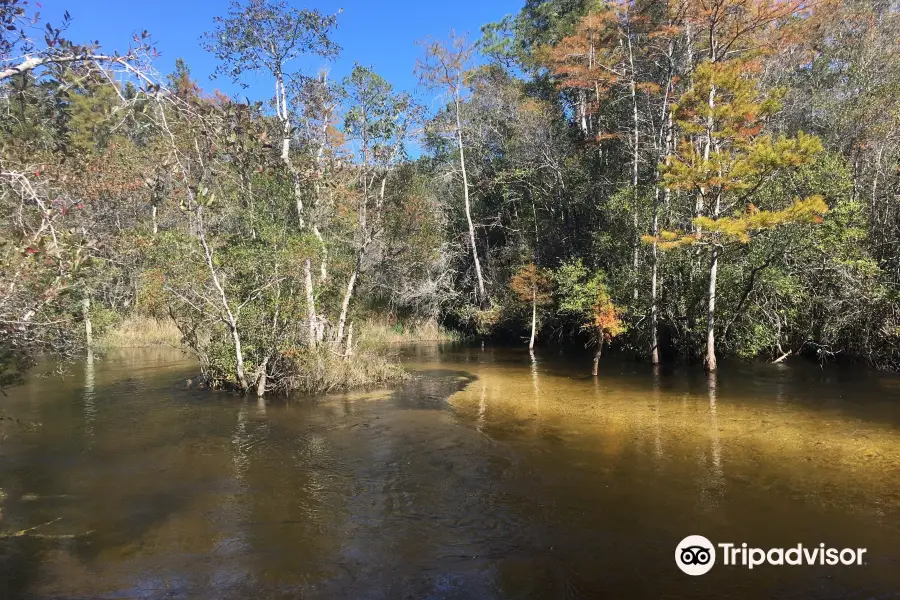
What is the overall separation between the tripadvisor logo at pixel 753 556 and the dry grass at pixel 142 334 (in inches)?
884

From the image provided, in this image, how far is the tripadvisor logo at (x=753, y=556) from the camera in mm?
5305

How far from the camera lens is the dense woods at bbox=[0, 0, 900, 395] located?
623cm

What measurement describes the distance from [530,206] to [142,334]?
18.3 metres

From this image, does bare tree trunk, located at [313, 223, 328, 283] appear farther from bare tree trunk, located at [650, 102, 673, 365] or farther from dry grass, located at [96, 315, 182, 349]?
dry grass, located at [96, 315, 182, 349]

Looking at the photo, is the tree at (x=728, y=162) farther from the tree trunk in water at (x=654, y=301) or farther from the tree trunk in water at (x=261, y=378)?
the tree trunk in water at (x=261, y=378)

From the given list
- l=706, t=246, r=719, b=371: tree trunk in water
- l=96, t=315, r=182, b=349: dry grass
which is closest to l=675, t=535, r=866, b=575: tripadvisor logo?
l=706, t=246, r=719, b=371: tree trunk in water

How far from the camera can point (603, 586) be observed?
195 inches

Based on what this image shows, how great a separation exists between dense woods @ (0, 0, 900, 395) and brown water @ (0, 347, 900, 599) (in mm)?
1951

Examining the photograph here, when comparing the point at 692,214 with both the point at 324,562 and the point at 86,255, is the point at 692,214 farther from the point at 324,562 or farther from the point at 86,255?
the point at 86,255

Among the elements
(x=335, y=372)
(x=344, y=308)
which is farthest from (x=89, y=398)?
(x=344, y=308)

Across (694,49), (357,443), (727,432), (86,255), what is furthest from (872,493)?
(694,49)

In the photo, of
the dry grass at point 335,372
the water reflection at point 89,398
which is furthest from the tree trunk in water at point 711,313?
the water reflection at point 89,398

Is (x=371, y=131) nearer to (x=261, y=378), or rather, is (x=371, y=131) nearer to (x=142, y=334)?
(x=261, y=378)

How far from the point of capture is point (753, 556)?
5438mm
